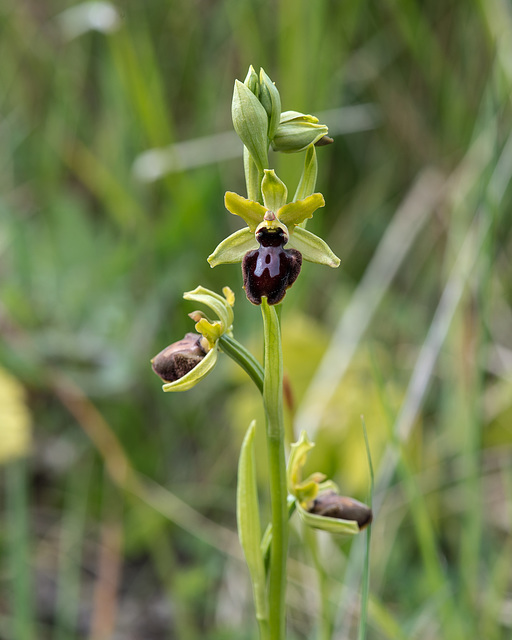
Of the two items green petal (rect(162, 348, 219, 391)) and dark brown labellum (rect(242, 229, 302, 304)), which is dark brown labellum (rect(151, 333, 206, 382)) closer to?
green petal (rect(162, 348, 219, 391))

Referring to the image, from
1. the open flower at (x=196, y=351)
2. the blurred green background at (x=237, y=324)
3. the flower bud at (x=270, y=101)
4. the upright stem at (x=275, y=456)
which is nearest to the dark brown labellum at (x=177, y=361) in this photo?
the open flower at (x=196, y=351)

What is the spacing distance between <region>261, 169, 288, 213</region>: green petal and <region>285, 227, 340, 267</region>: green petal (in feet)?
0.14

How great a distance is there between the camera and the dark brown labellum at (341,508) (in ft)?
3.31

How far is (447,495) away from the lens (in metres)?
1.89

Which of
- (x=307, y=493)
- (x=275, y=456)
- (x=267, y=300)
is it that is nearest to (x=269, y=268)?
(x=267, y=300)

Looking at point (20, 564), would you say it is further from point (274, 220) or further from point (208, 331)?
point (274, 220)

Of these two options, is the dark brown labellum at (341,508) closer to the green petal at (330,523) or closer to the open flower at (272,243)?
the green petal at (330,523)

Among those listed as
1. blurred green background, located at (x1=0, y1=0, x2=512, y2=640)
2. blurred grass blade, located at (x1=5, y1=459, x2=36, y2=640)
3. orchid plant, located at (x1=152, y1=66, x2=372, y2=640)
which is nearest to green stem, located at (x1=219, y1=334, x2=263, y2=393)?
orchid plant, located at (x1=152, y1=66, x2=372, y2=640)

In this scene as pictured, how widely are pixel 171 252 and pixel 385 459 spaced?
88 cm

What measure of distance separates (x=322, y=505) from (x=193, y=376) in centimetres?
29

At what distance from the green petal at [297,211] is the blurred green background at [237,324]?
19.9 inches

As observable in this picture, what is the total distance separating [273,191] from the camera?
0.96 meters

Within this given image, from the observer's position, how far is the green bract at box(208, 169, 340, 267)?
3.08 feet

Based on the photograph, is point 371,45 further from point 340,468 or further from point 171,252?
point 340,468
